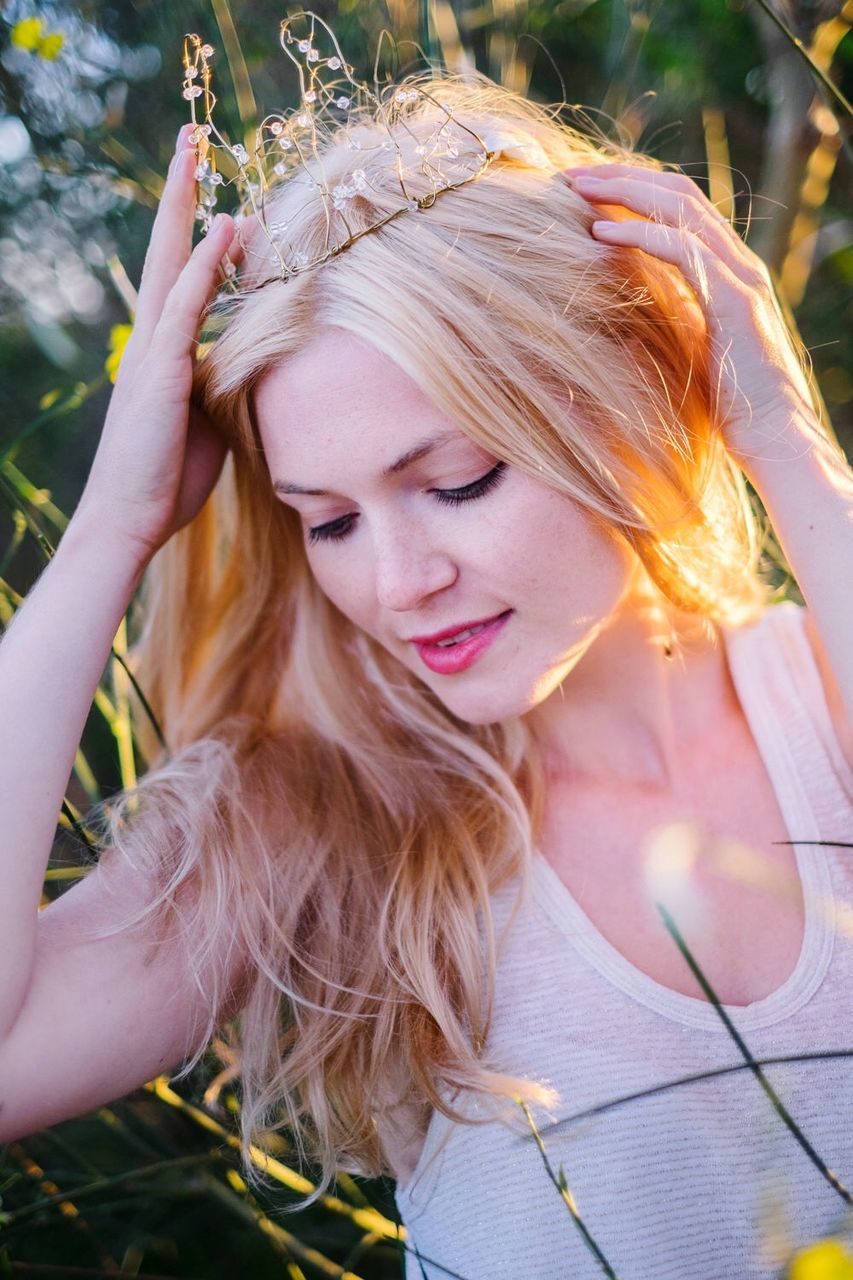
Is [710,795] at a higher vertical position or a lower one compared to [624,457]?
lower

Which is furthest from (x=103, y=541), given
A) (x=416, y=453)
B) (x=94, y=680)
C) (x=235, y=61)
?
(x=235, y=61)

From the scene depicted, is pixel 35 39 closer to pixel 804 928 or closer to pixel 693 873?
pixel 693 873

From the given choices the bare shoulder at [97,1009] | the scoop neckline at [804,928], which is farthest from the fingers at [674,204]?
the bare shoulder at [97,1009]

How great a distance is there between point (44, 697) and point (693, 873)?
0.80 m

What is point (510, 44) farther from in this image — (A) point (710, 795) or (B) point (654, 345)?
(A) point (710, 795)

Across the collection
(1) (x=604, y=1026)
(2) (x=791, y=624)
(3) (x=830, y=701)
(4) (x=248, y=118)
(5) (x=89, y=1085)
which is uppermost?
Answer: (4) (x=248, y=118)

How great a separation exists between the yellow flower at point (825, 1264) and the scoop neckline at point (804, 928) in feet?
2.17

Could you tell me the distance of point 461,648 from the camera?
1.12 m

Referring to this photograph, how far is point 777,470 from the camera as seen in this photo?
3.71 feet

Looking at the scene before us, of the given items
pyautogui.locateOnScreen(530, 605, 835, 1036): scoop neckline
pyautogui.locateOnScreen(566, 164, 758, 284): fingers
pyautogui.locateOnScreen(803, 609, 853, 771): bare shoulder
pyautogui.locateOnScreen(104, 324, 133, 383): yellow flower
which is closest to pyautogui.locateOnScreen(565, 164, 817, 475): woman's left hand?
pyautogui.locateOnScreen(566, 164, 758, 284): fingers

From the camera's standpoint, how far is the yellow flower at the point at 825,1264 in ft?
1.16

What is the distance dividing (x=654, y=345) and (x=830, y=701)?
0.53m

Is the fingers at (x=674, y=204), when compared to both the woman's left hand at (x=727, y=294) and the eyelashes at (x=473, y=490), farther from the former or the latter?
the eyelashes at (x=473, y=490)

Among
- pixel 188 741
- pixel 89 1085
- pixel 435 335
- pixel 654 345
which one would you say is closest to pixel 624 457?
pixel 654 345
